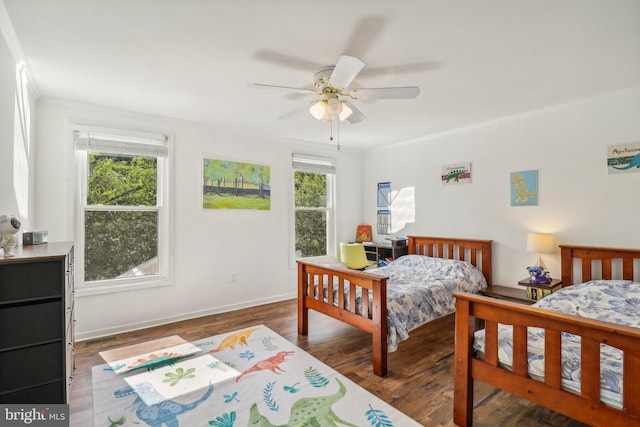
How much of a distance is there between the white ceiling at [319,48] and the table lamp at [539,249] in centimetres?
136

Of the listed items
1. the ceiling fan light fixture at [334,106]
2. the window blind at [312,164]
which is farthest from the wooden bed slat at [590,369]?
the window blind at [312,164]

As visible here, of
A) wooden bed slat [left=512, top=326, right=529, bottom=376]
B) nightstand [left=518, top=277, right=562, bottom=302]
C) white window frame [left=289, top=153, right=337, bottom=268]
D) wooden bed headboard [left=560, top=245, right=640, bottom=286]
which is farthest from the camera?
white window frame [left=289, top=153, right=337, bottom=268]

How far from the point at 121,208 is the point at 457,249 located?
4.07 m

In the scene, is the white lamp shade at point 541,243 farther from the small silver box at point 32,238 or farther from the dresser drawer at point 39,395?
the small silver box at point 32,238

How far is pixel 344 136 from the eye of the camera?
4.56m

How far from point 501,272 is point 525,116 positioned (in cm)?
181

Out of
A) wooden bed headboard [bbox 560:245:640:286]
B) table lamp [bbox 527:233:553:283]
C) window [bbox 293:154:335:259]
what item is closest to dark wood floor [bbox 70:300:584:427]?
table lamp [bbox 527:233:553:283]

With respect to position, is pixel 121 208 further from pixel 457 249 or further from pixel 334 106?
pixel 457 249

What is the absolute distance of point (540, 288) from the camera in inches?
123

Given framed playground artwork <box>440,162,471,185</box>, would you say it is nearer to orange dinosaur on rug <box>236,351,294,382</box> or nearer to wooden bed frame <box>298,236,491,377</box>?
wooden bed frame <box>298,236,491,377</box>

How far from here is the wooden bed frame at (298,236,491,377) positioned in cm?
252

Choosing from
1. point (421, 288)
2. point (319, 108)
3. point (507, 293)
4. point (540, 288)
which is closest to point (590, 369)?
point (421, 288)

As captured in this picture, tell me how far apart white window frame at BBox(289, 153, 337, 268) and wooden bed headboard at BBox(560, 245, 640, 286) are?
3.05 meters

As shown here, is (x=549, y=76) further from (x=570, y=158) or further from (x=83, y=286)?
(x=83, y=286)
